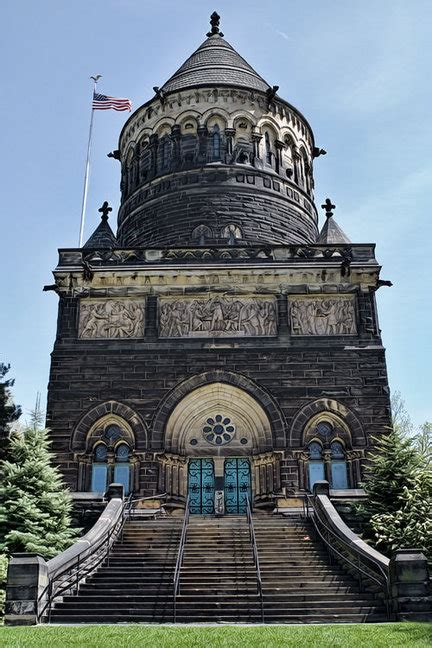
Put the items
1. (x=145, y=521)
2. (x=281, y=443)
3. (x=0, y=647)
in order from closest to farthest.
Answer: (x=0, y=647) < (x=145, y=521) < (x=281, y=443)

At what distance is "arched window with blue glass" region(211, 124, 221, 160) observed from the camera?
29.4m

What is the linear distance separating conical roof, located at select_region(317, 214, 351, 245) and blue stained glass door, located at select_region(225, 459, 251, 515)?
7.85m

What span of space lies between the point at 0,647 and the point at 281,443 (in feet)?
42.0

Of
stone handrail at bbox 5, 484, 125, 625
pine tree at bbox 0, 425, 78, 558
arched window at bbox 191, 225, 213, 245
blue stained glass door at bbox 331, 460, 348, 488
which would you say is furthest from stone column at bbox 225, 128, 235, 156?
stone handrail at bbox 5, 484, 125, 625

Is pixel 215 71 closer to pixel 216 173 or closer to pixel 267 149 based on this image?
pixel 267 149

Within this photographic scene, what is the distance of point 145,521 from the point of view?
19.5 meters

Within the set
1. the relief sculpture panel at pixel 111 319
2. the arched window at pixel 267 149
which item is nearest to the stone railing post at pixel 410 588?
the relief sculpture panel at pixel 111 319

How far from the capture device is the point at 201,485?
2248 centimetres

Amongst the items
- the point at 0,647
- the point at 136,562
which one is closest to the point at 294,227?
the point at 136,562

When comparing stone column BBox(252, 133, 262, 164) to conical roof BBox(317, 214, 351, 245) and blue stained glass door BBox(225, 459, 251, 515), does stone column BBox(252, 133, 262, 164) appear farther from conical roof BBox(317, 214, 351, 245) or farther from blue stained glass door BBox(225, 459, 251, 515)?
blue stained glass door BBox(225, 459, 251, 515)

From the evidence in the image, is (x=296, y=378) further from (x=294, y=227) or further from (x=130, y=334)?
(x=294, y=227)

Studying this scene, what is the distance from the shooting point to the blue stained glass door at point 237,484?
22156 mm

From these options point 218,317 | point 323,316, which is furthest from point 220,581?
point 323,316

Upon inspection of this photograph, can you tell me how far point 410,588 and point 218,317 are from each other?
11775 mm
